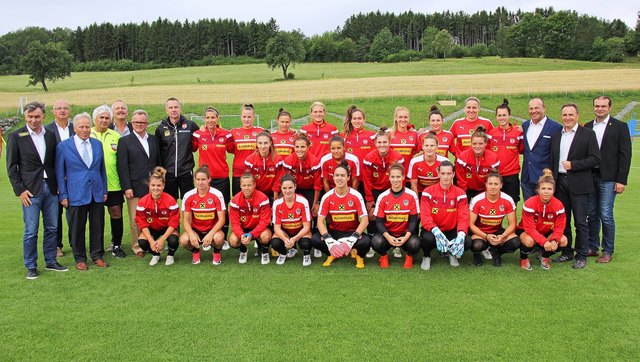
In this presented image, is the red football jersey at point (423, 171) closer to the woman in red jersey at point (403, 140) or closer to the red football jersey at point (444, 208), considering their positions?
the woman in red jersey at point (403, 140)

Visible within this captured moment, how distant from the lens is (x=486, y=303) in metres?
4.27

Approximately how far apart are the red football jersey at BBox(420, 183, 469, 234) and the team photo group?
0.05 ft

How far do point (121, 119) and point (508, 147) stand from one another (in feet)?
16.6

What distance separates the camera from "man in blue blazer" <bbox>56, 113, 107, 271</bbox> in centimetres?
529

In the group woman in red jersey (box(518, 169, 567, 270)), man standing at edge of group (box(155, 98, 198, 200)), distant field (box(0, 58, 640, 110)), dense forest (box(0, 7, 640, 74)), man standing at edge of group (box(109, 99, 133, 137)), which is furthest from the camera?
dense forest (box(0, 7, 640, 74))

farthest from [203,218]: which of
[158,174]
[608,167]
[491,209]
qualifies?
[608,167]

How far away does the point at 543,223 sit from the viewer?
210 inches

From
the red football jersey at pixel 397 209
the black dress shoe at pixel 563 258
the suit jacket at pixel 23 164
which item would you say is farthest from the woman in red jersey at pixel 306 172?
the black dress shoe at pixel 563 258

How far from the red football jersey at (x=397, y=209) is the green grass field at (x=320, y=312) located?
0.43 m

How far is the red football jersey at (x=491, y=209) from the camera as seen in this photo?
5.43 metres

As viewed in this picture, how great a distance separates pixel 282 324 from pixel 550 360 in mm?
2062

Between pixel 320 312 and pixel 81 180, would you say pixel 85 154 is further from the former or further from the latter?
pixel 320 312

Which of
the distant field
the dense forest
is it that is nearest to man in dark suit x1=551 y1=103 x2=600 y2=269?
the distant field

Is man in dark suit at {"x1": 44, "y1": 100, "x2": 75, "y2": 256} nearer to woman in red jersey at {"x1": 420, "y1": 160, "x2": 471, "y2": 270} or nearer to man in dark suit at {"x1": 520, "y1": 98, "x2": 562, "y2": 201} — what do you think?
woman in red jersey at {"x1": 420, "y1": 160, "x2": 471, "y2": 270}
